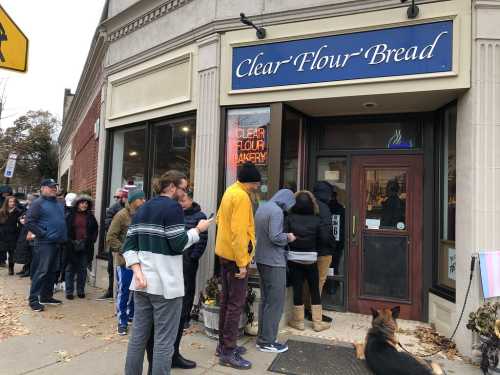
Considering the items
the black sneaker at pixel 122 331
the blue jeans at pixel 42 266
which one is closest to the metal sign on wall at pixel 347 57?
the black sneaker at pixel 122 331

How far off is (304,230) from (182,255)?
1812 mm

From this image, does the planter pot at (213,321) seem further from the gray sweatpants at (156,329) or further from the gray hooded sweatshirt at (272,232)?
the gray sweatpants at (156,329)

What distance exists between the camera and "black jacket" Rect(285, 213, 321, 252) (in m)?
5.12

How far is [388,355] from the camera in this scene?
351cm

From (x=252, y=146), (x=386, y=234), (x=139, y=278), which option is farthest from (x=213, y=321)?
(x=386, y=234)

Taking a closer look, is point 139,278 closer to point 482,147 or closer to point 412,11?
point 482,147

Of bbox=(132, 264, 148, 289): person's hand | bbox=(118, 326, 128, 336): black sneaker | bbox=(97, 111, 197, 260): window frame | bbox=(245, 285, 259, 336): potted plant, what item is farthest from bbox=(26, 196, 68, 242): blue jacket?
bbox=(132, 264, 148, 289): person's hand

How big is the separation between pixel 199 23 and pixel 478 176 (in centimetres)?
411

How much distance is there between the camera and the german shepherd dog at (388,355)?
11.1 feet

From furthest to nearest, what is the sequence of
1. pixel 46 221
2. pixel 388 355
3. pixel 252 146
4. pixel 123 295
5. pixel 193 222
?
pixel 46 221 → pixel 252 146 → pixel 123 295 → pixel 193 222 → pixel 388 355

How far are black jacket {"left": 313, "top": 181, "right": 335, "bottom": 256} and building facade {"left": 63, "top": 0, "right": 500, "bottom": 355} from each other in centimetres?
42

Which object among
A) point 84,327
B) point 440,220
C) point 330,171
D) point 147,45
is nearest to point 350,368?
point 440,220

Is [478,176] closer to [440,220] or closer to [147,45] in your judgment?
[440,220]

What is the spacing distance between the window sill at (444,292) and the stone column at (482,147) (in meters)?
0.27
